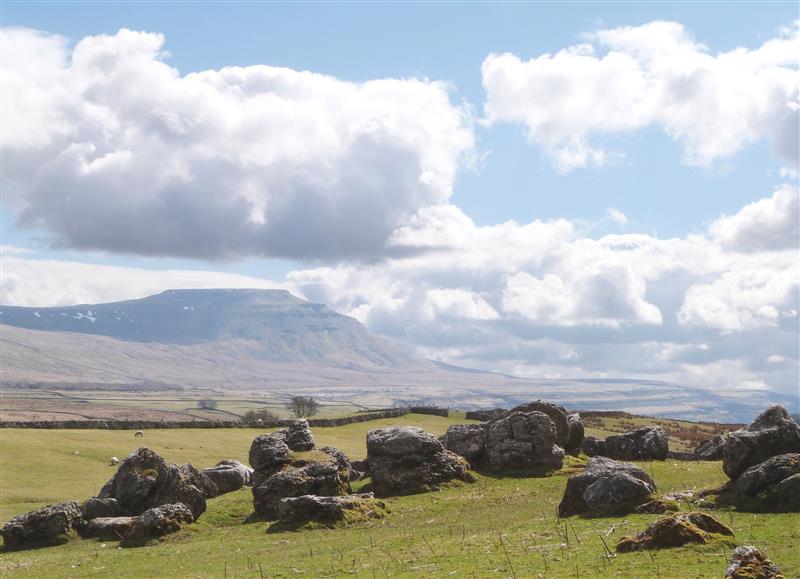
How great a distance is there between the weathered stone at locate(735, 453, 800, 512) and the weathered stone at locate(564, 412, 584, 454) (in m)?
32.6

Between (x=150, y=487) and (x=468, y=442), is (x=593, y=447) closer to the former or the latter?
(x=468, y=442)

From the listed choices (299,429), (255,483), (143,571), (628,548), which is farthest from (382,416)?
(628,548)

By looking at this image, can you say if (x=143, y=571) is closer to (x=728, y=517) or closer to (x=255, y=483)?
(x=255, y=483)

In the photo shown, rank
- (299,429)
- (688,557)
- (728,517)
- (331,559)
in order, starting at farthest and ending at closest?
(299,429)
(728,517)
(331,559)
(688,557)

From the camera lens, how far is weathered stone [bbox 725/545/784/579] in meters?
23.1

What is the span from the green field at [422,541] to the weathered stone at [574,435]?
643cm

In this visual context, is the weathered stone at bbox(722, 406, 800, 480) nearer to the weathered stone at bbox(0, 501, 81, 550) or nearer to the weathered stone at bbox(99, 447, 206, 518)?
the weathered stone at bbox(99, 447, 206, 518)

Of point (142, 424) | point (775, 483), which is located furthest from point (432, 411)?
point (775, 483)

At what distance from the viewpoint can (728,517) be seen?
123 feet

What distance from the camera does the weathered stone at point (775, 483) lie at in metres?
38.0

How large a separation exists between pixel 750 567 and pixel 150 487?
43.2 metres

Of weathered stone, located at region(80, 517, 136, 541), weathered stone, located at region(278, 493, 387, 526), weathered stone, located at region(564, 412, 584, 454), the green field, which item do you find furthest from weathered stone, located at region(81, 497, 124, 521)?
weathered stone, located at region(564, 412, 584, 454)

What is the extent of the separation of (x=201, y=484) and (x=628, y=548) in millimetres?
39955

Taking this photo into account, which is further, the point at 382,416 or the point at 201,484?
the point at 382,416
